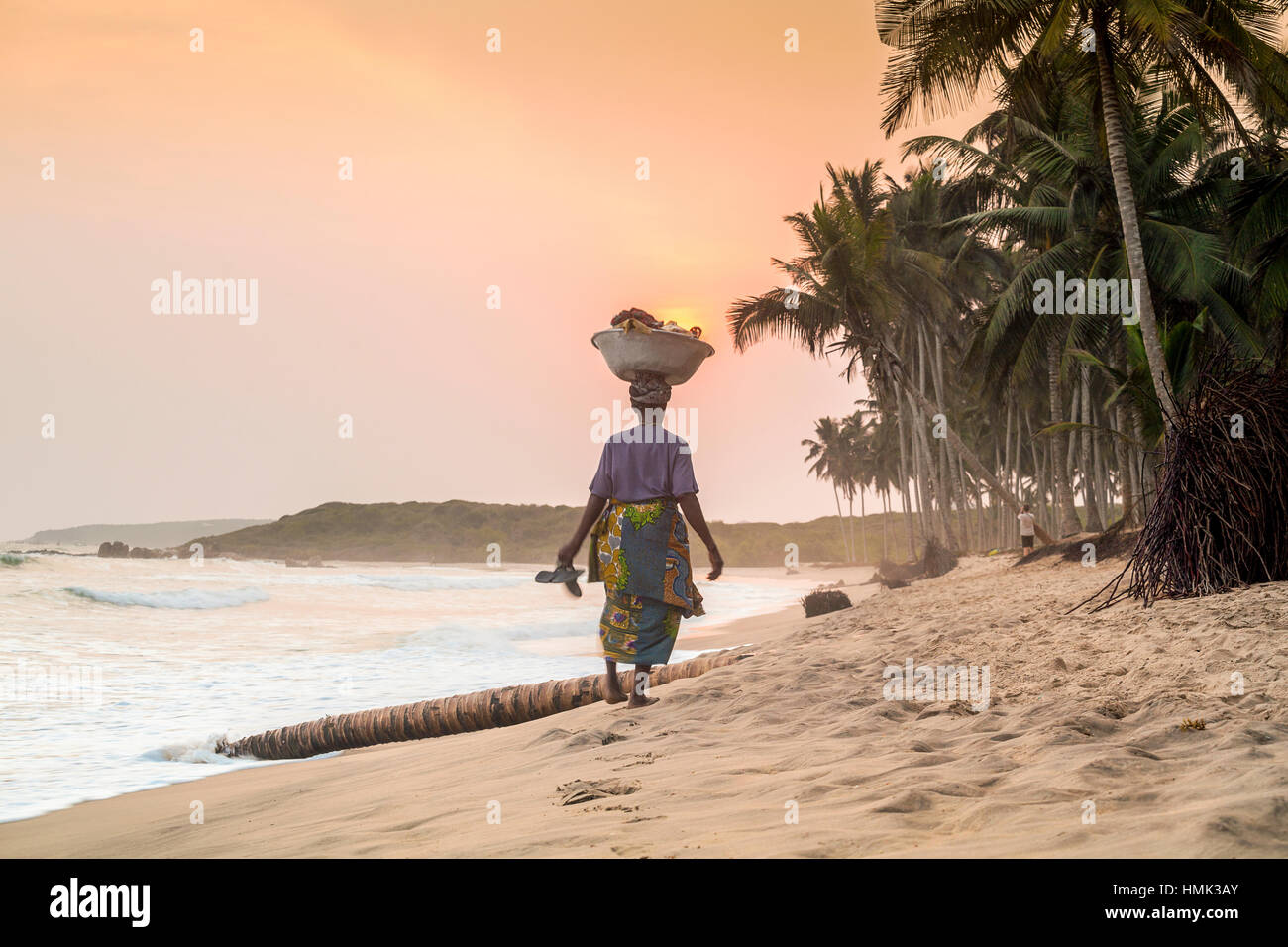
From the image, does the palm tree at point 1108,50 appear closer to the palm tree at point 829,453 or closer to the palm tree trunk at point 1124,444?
the palm tree trunk at point 1124,444

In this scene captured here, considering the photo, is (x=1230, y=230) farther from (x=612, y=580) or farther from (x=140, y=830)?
(x=140, y=830)

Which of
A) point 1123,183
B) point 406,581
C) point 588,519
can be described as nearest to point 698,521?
point 588,519

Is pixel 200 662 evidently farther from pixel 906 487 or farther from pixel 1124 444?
pixel 906 487

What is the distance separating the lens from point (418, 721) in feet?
22.7

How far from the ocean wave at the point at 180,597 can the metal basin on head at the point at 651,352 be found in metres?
21.1

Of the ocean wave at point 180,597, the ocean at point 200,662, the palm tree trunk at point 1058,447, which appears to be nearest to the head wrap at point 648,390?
the ocean at point 200,662

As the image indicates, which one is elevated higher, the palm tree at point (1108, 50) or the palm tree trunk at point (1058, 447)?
the palm tree at point (1108, 50)

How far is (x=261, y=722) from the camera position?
8.09m

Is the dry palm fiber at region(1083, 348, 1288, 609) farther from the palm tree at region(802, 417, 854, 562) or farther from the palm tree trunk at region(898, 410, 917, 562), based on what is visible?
the palm tree at region(802, 417, 854, 562)

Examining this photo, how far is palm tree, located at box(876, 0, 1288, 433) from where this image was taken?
1238 cm

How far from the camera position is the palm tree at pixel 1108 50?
12383mm
